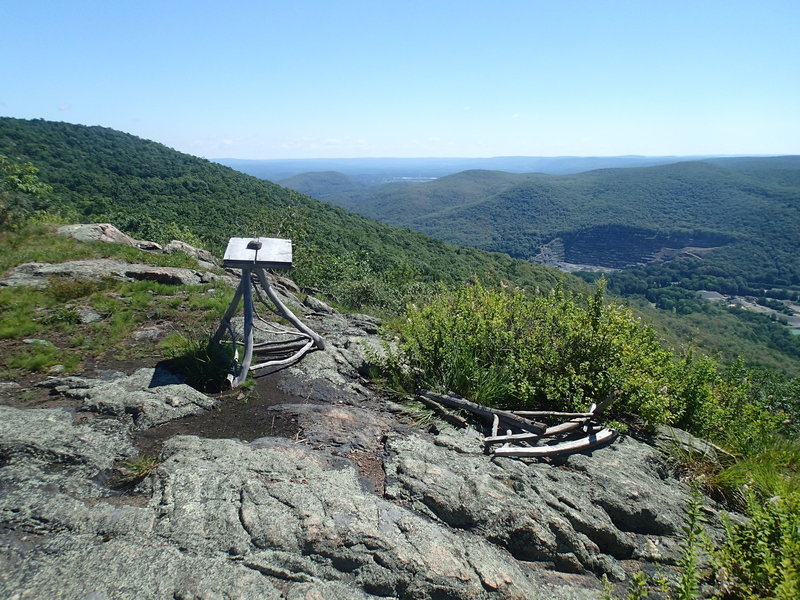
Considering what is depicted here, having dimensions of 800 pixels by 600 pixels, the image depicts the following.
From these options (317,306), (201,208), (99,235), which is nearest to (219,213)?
(201,208)

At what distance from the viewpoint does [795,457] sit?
4.92m

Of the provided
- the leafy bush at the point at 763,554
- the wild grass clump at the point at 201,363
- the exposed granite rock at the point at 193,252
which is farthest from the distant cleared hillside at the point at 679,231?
the wild grass clump at the point at 201,363

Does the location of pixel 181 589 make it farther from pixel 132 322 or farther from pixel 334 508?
pixel 132 322

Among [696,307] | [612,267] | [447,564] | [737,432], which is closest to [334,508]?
[447,564]

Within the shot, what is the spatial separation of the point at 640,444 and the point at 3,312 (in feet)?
30.3

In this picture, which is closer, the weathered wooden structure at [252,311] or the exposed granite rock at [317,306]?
the weathered wooden structure at [252,311]

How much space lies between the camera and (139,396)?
482cm

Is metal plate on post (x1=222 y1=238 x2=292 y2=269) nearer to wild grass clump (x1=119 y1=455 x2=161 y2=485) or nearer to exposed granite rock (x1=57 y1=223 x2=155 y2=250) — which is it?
wild grass clump (x1=119 y1=455 x2=161 y2=485)

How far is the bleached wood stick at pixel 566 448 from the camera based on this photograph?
439 centimetres

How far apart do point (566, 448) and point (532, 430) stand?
0.38 meters

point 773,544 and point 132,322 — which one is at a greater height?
point 132,322

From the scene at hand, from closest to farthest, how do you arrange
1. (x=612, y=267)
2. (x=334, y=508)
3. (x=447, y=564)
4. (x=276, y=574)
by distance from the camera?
1. (x=276, y=574)
2. (x=447, y=564)
3. (x=334, y=508)
4. (x=612, y=267)

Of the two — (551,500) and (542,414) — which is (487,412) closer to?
(542,414)

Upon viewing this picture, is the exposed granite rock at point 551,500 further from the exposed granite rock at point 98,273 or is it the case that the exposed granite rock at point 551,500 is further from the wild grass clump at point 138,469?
the exposed granite rock at point 98,273
